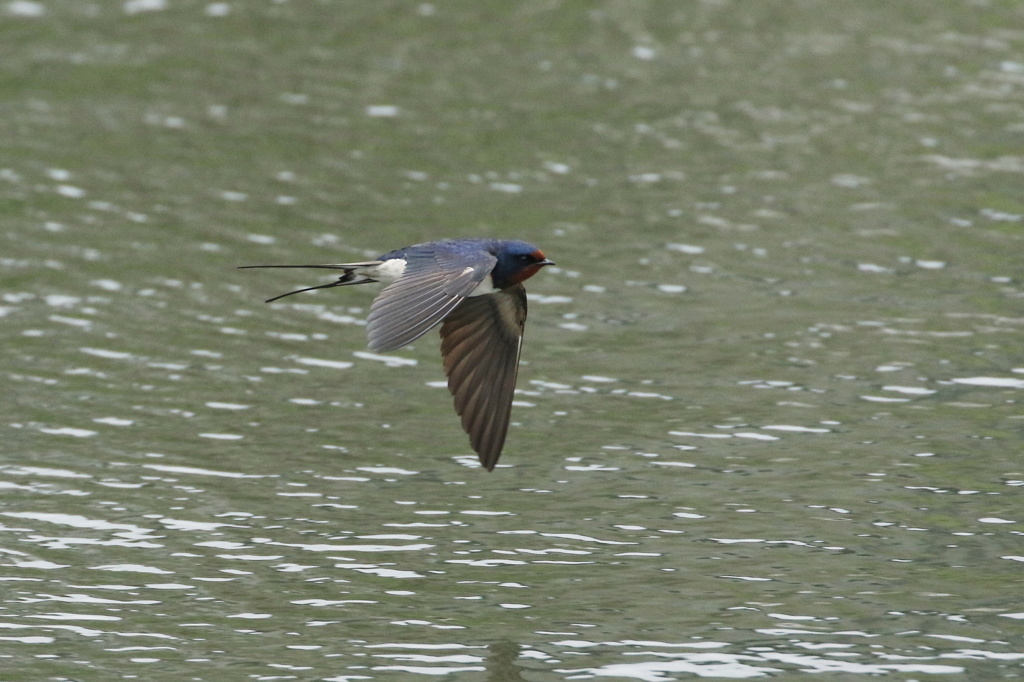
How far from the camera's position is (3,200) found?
1212 centimetres

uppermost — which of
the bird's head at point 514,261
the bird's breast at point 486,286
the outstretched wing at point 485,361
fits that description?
the bird's head at point 514,261

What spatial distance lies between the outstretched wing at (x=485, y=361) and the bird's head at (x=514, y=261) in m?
0.23

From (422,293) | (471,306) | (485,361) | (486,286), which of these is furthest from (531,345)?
(422,293)

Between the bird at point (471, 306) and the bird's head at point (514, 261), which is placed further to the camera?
the bird's head at point (514, 261)

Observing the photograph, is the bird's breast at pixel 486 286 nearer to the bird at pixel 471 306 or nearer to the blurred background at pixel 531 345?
the bird at pixel 471 306

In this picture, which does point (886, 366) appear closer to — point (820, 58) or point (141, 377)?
point (141, 377)

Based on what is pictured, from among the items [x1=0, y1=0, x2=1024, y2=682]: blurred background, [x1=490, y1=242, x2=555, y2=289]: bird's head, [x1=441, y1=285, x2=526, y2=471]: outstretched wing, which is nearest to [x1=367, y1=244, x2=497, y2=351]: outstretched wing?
[x1=490, y1=242, x2=555, y2=289]: bird's head

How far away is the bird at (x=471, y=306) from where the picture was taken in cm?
672

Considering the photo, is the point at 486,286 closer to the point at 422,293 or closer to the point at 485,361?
the point at 485,361

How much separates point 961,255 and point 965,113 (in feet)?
11.1

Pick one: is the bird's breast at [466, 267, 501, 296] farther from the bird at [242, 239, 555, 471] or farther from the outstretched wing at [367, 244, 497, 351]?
the outstretched wing at [367, 244, 497, 351]

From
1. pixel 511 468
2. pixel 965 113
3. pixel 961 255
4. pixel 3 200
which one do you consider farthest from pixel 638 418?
pixel 965 113

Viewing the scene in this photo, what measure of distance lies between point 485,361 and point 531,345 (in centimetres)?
233

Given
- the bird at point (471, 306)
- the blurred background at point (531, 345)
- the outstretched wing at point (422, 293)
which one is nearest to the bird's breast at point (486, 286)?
the bird at point (471, 306)
